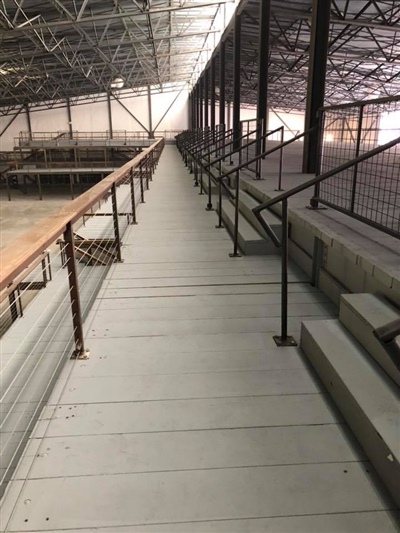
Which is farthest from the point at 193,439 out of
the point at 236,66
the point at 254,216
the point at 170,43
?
the point at 170,43

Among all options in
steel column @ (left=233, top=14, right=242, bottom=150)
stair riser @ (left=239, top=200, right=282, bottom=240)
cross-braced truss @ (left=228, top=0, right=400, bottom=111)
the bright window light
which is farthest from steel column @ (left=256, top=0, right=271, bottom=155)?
stair riser @ (left=239, top=200, right=282, bottom=240)

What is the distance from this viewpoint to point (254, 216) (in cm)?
397

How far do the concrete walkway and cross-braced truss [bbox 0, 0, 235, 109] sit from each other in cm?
1147

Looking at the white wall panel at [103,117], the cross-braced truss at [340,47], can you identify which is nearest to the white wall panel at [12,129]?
the white wall panel at [103,117]

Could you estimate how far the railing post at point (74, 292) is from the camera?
217 centimetres

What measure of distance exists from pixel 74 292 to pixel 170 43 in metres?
21.4

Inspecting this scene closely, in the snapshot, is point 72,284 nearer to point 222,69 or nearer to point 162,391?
point 162,391

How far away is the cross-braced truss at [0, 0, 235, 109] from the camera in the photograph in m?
12.4

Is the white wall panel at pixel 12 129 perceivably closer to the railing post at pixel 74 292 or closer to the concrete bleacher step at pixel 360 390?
the railing post at pixel 74 292

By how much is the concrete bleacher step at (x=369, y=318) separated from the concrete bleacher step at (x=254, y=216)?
5.89 feet

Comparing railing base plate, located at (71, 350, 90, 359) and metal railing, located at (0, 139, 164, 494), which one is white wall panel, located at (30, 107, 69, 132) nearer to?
metal railing, located at (0, 139, 164, 494)

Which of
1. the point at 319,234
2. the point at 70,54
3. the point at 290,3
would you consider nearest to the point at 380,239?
the point at 319,234

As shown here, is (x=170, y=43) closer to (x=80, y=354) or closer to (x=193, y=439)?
(x=80, y=354)

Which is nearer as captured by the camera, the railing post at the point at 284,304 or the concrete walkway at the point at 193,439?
the concrete walkway at the point at 193,439
